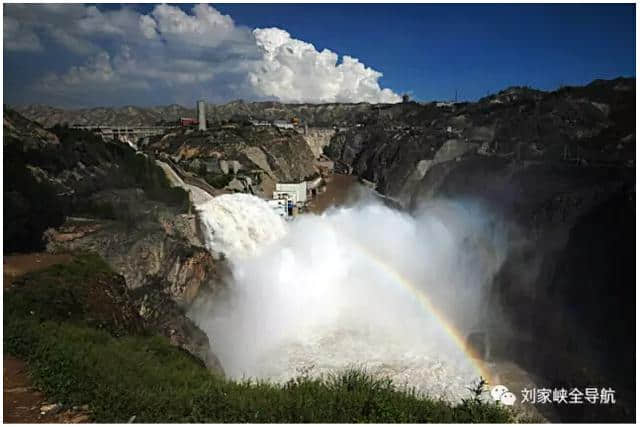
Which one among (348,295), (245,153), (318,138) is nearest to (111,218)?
(348,295)

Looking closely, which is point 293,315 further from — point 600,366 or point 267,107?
point 267,107

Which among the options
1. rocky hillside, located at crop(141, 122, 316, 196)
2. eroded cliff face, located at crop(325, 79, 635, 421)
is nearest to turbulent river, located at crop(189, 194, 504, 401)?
eroded cliff face, located at crop(325, 79, 635, 421)

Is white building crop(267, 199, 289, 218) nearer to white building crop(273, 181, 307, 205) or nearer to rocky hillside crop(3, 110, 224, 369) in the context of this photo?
white building crop(273, 181, 307, 205)

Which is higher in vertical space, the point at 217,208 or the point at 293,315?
the point at 217,208

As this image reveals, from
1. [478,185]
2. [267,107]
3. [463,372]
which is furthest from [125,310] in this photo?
[267,107]

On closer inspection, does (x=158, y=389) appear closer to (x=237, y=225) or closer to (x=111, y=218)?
(x=111, y=218)

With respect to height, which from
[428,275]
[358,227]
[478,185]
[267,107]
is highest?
[267,107]

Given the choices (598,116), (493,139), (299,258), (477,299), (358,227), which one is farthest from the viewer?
(493,139)

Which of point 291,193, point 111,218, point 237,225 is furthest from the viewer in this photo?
point 291,193

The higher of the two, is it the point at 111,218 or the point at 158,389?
the point at 111,218
